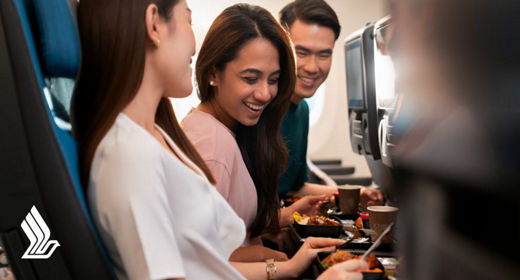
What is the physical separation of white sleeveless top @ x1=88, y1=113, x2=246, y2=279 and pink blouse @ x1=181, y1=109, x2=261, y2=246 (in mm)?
528

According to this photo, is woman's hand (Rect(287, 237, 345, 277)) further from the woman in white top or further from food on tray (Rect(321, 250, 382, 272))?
the woman in white top

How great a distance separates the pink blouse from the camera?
151 cm

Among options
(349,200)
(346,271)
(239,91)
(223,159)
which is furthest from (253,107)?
(346,271)

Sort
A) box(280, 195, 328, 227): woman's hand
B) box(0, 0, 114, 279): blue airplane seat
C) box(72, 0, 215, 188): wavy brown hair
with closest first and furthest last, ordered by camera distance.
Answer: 1. box(0, 0, 114, 279): blue airplane seat
2. box(72, 0, 215, 188): wavy brown hair
3. box(280, 195, 328, 227): woman's hand

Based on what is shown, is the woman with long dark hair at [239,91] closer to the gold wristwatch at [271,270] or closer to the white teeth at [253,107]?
the white teeth at [253,107]

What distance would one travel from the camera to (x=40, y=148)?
80cm

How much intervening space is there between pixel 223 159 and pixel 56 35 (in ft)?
2.50

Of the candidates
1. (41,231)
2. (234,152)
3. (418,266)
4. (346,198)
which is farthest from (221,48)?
(418,266)

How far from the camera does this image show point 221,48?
1.67 metres

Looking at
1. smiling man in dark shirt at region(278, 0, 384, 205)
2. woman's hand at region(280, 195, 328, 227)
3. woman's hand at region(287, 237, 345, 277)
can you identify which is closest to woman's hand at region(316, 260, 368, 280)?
woman's hand at region(287, 237, 345, 277)

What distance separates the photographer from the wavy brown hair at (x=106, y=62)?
91 cm

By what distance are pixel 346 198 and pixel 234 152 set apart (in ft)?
1.57

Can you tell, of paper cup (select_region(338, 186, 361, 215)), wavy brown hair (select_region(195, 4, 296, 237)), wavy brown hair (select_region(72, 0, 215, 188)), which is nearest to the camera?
wavy brown hair (select_region(72, 0, 215, 188))

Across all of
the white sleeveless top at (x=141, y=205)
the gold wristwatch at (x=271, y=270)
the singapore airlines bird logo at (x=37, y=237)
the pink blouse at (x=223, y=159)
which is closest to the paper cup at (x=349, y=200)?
the pink blouse at (x=223, y=159)
